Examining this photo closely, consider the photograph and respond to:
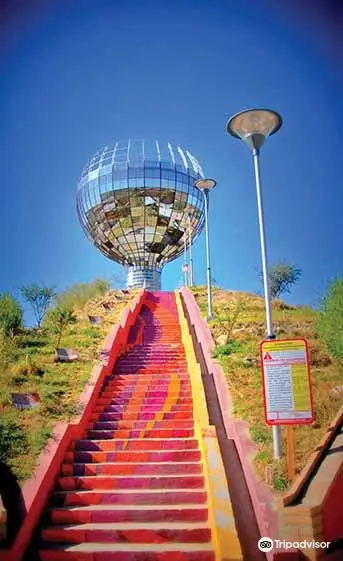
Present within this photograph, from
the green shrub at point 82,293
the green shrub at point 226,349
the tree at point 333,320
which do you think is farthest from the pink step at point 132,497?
the green shrub at point 82,293

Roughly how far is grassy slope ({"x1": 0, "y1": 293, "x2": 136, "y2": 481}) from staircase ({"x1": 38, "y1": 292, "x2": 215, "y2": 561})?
526 millimetres

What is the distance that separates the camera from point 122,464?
646cm

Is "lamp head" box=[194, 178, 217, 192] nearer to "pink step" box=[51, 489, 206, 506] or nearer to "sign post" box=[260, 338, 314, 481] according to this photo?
"sign post" box=[260, 338, 314, 481]

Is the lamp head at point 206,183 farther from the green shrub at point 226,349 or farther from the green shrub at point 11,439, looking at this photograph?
the green shrub at point 11,439

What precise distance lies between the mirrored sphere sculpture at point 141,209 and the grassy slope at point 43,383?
22.2 metres

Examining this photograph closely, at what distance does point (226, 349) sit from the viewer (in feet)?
33.0

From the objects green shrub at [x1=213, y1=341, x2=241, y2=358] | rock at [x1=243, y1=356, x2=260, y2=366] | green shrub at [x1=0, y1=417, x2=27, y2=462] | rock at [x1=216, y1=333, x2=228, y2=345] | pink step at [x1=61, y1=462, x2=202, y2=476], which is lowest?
pink step at [x1=61, y1=462, x2=202, y2=476]

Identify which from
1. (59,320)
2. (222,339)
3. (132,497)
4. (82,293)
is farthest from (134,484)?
(82,293)

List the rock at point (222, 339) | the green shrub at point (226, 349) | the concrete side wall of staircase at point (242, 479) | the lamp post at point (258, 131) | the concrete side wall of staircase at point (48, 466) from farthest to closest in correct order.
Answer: the rock at point (222, 339) → the green shrub at point (226, 349) → the lamp post at point (258, 131) → the concrete side wall of staircase at point (48, 466) → the concrete side wall of staircase at point (242, 479)

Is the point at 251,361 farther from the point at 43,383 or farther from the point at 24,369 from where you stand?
the point at 24,369

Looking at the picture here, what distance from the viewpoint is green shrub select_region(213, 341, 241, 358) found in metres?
9.87

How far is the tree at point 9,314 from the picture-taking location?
14.3 metres

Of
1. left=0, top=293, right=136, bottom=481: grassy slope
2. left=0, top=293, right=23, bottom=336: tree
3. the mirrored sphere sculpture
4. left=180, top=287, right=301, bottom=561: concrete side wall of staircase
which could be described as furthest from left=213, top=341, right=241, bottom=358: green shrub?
the mirrored sphere sculpture

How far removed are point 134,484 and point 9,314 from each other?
9.76 m
